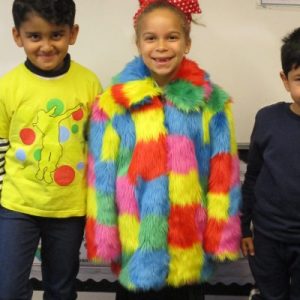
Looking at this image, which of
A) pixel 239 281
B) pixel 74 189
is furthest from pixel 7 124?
pixel 239 281

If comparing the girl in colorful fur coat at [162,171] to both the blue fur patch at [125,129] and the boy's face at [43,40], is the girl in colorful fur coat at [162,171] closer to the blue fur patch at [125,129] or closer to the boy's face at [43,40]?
the blue fur patch at [125,129]

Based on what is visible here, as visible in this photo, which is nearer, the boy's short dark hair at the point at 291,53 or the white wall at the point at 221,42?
the boy's short dark hair at the point at 291,53

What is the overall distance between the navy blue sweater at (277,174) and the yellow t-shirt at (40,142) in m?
0.50

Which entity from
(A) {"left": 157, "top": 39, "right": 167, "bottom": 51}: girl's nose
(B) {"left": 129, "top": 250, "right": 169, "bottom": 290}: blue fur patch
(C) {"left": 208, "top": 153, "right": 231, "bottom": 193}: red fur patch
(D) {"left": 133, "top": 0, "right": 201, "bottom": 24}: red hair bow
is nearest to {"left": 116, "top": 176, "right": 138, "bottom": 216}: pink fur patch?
(B) {"left": 129, "top": 250, "right": 169, "bottom": 290}: blue fur patch

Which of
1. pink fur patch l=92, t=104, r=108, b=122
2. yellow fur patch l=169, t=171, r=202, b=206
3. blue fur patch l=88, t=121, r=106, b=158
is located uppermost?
pink fur patch l=92, t=104, r=108, b=122

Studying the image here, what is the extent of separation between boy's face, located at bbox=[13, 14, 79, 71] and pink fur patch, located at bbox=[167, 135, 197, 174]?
1.21 ft

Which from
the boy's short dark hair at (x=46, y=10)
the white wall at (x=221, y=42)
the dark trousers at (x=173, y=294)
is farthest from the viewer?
the white wall at (x=221, y=42)

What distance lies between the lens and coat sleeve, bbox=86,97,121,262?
3.83 feet

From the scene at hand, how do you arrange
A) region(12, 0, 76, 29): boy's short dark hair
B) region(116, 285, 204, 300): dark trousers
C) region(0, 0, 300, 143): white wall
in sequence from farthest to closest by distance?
region(0, 0, 300, 143): white wall < region(116, 285, 204, 300): dark trousers < region(12, 0, 76, 29): boy's short dark hair

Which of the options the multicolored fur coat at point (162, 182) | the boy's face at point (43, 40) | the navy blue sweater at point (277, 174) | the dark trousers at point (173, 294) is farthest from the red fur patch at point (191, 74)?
the dark trousers at point (173, 294)

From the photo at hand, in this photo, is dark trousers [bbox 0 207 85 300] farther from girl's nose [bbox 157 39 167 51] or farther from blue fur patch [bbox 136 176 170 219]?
girl's nose [bbox 157 39 167 51]

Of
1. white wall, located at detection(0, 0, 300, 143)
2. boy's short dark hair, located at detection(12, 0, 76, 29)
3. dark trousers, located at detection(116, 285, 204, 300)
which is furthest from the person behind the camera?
white wall, located at detection(0, 0, 300, 143)

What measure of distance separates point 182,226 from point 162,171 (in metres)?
0.15

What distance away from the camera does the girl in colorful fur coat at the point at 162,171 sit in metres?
1.15
